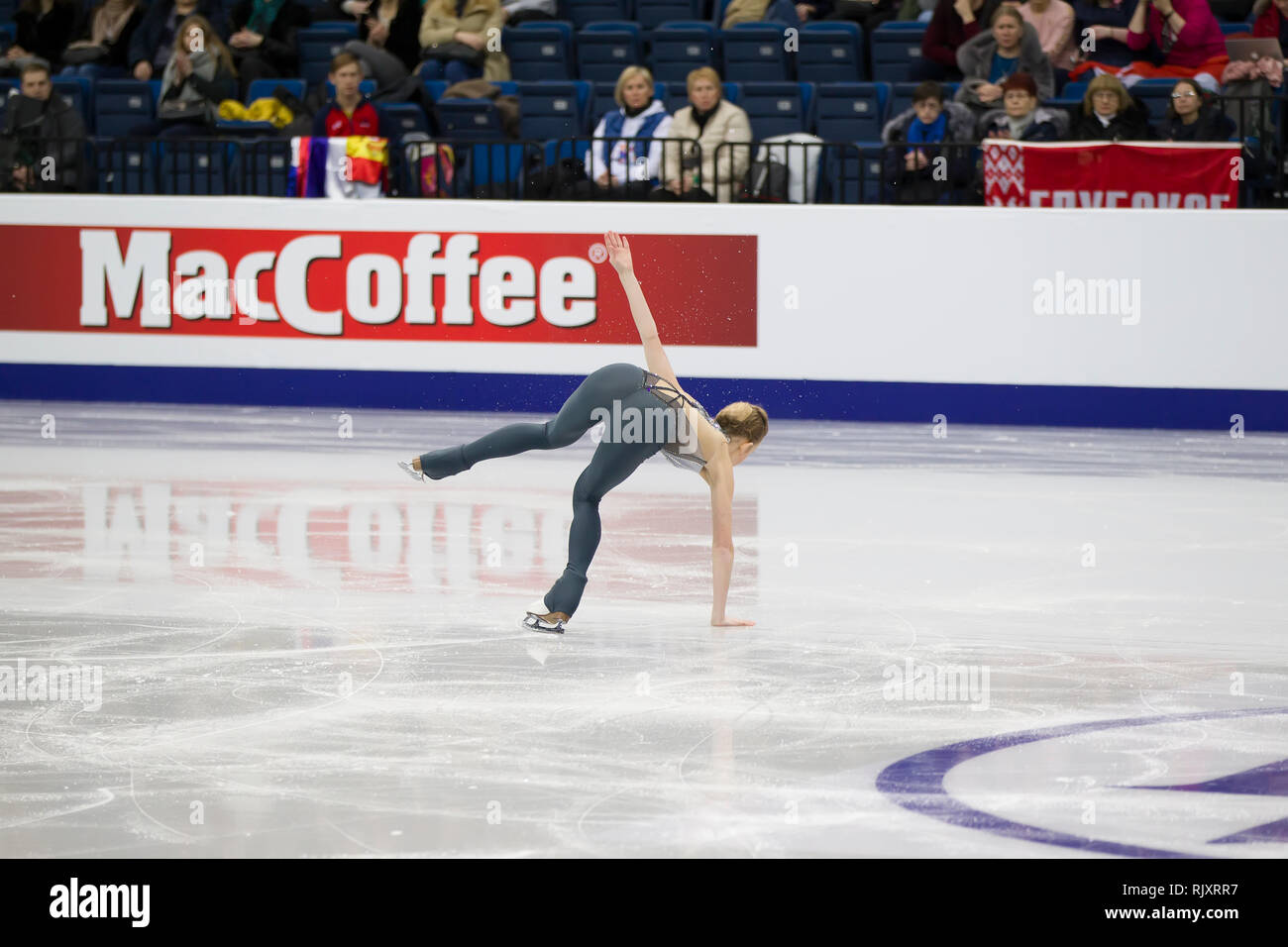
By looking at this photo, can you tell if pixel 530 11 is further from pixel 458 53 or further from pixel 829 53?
pixel 829 53

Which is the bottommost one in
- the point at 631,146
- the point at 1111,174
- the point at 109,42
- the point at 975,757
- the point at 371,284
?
the point at 975,757

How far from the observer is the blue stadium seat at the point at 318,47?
15.7m

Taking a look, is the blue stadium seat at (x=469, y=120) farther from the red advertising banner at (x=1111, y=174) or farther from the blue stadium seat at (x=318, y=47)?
the red advertising banner at (x=1111, y=174)

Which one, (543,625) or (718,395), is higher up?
(718,395)

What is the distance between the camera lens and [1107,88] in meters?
12.5

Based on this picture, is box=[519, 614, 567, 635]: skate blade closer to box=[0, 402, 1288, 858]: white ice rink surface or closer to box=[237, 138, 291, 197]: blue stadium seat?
box=[0, 402, 1288, 858]: white ice rink surface

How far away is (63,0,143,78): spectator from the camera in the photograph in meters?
16.3

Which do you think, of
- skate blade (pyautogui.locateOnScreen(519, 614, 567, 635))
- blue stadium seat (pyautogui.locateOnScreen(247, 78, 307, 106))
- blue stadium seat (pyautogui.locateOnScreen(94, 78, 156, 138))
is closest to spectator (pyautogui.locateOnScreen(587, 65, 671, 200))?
blue stadium seat (pyautogui.locateOnScreen(247, 78, 307, 106))

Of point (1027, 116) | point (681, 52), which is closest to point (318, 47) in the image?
point (681, 52)

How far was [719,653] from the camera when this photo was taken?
6.48 meters

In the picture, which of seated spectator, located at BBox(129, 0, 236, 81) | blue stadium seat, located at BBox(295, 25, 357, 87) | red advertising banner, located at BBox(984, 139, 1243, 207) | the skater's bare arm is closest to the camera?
the skater's bare arm

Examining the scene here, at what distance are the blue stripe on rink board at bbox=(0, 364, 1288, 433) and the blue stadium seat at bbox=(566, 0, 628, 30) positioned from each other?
156 inches

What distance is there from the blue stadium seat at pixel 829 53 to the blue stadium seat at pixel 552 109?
71.9 inches

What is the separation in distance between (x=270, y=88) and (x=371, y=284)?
2786 mm
